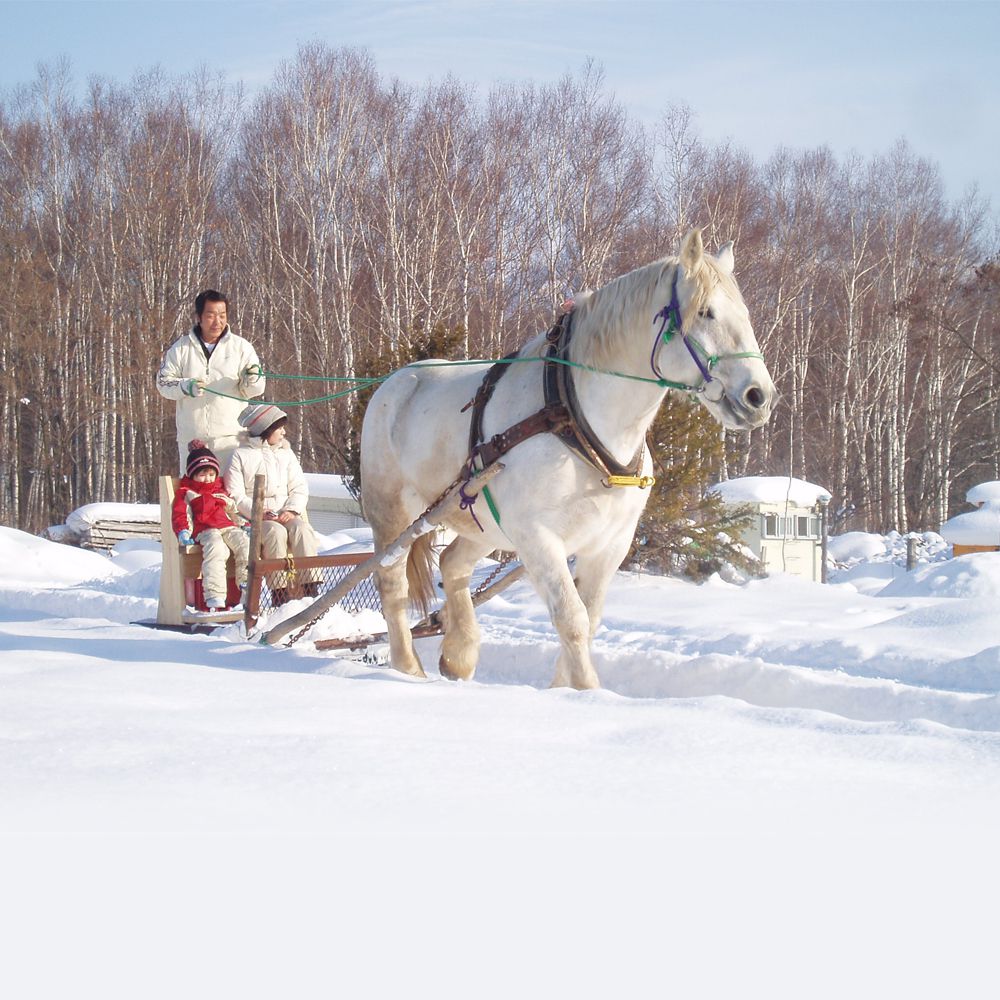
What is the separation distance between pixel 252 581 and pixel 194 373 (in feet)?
4.70

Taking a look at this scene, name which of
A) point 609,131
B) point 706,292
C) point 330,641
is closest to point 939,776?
point 706,292

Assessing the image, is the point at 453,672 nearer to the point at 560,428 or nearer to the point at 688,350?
the point at 560,428

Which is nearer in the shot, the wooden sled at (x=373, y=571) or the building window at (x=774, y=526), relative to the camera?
the wooden sled at (x=373, y=571)

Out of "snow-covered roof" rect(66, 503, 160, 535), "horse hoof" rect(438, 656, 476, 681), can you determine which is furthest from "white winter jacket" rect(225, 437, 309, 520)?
"snow-covered roof" rect(66, 503, 160, 535)

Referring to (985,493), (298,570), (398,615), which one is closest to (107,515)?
(298,570)

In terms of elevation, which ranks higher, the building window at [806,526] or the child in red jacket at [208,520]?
the child in red jacket at [208,520]

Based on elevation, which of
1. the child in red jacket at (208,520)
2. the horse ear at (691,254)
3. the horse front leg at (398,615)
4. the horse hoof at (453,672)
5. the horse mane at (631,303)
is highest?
the horse ear at (691,254)

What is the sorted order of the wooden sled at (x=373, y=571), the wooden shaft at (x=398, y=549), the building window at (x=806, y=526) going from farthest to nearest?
the building window at (x=806, y=526)
the wooden sled at (x=373, y=571)
the wooden shaft at (x=398, y=549)

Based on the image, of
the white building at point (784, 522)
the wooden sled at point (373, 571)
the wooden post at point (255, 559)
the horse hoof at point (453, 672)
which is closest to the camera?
the wooden sled at point (373, 571)

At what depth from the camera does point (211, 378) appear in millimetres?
6820

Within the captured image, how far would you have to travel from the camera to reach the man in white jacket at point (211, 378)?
6734 millimetres

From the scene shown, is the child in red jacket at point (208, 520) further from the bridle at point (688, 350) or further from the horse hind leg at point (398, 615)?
the bridle at point (688, 350)

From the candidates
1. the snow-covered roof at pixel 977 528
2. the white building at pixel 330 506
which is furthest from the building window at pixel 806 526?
the white building at pixel 330 506

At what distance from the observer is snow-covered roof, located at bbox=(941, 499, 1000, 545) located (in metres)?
20.3
